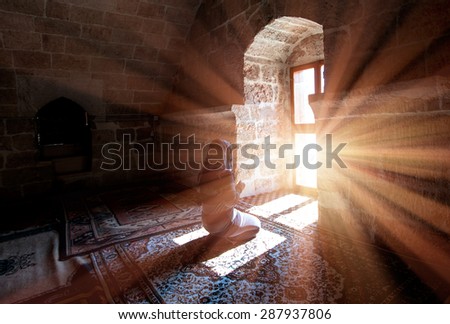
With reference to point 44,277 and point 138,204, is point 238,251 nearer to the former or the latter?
point 44,277

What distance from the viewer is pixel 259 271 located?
6.13ft

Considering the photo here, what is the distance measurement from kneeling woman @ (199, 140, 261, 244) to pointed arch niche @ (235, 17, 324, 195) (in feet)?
4.08

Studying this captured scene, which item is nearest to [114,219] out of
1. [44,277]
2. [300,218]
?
[44,277]

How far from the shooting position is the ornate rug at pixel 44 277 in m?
1.67

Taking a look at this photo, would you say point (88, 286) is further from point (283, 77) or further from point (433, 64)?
point (283, 77)

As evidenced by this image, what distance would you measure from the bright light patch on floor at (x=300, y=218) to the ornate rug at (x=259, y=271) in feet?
0.59

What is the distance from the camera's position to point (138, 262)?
206cm

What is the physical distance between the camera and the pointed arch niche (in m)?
3.23

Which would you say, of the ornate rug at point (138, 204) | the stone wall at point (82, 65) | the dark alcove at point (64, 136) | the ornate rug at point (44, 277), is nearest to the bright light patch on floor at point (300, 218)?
the ornate rug at point (138, 204)

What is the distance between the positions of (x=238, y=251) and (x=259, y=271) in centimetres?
32

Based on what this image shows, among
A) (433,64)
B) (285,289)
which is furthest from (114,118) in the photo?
(433,64)

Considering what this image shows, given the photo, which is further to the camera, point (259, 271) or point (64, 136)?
point (64, 136)

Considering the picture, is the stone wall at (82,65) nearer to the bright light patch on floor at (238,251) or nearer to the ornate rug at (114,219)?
the ornate rug at (114,219)

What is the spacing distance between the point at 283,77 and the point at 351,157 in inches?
73.7
